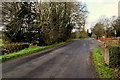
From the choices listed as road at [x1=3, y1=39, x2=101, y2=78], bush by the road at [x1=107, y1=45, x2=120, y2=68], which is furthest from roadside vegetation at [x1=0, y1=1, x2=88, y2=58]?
bush by the road at [x1=107, y1=45, x2=120, y2=68]

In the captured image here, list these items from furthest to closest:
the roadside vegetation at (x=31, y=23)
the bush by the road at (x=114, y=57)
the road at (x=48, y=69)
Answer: the roadside vegetation at (x=31, y=23), the bush by the road at (x=114, y=57), the road at (x=48, y=69)

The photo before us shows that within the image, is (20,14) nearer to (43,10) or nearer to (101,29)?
(43,10)

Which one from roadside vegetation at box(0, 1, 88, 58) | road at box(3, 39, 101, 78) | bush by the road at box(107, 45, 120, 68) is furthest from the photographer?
roadside vegetation at box(0, 1, 88, 58)

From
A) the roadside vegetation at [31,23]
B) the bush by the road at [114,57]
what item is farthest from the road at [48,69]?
the roadside vegetation at [31,23]

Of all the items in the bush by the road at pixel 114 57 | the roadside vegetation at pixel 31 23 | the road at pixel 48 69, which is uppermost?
the roadside vegetation at pixel 31 23

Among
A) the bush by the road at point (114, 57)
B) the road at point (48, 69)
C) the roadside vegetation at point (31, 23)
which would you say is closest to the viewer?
the road at point (48, 69)

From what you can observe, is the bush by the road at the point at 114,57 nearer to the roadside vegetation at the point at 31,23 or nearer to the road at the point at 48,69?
the road at the point at 48,69

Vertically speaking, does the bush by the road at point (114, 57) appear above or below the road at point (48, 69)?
above

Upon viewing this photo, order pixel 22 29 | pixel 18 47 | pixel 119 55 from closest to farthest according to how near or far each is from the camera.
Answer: pixel 119 55 → pixel 18 47 → pixel 22 29

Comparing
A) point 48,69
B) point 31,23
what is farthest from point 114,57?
point 31,23

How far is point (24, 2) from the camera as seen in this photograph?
27.0m

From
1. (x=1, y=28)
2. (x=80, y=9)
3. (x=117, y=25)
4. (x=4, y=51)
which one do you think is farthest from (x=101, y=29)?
(x=4, y=51)

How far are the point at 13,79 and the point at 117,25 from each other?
160 ft

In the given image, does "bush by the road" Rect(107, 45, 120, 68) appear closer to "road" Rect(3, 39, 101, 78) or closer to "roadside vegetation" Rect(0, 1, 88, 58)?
"road" Rect(3, 39, 101, 78)
